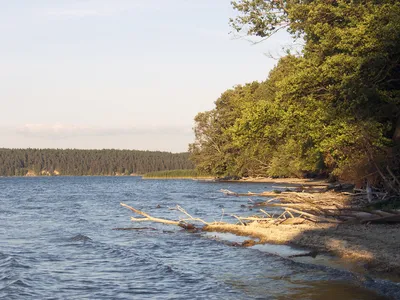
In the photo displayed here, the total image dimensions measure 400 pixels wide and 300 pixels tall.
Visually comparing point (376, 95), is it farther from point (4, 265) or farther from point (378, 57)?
point (4, 265)

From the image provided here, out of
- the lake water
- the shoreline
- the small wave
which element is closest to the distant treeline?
the small wave

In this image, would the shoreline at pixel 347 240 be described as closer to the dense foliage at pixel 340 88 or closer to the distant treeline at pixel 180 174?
the dense foliage at pixel 340 88

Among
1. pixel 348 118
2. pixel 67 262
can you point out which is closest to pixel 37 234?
pixel 67 262

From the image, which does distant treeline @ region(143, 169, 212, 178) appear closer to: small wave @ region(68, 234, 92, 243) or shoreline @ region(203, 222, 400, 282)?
small wave @ region(68, 234, 92, 243)

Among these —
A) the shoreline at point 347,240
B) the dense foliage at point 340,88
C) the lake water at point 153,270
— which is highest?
the dense foliage at point 340,88

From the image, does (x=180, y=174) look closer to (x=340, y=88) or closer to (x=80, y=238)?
(x=80, y=238)

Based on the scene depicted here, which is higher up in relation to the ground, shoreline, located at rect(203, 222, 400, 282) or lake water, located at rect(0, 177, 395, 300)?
shoreline, located at rect(203, 222, 400, 282)

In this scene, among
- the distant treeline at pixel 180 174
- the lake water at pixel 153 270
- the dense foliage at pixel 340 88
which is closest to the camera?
the lake water at pixel 153 270

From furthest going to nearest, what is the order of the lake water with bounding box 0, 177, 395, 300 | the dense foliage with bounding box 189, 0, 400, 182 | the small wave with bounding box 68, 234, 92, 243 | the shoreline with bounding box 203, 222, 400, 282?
the small wave with bounding box 68, 234, 92, 243
the dense foliage with bounding box 189, 0, 400, 182
the shoreline with bounding box 203, 222, 400, 282
the lake water with bounding box 0, 177, 395, 300

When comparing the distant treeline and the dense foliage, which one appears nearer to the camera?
the dense foliage

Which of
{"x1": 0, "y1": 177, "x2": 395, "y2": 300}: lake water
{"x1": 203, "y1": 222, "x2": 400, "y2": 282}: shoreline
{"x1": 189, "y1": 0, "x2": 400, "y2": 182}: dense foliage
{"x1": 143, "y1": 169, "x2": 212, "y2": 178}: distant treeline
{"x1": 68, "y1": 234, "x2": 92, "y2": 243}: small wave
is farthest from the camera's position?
{"x1": 143, "y1": 169, "x2": 212, "y2": 178}: distant treeline

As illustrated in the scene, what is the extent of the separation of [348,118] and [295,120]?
366 centimetres

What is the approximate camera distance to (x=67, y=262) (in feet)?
66.5

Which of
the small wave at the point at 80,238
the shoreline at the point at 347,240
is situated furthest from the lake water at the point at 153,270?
the shoreline at the point at 347,240
